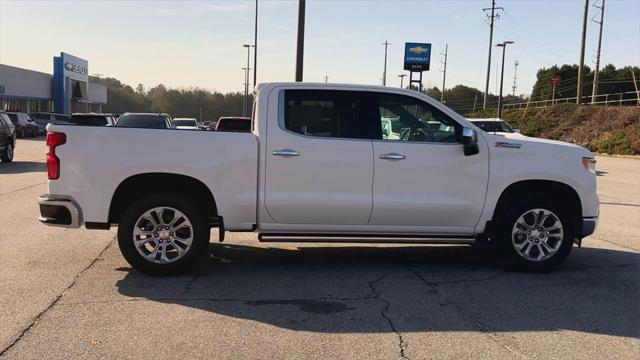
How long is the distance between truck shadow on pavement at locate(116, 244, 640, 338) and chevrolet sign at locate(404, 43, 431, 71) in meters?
24.4

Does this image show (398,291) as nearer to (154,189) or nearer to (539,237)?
(539,237)

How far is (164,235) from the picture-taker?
19.9ft

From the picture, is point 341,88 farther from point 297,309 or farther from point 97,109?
point 97,109

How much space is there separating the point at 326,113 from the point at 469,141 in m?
1.56

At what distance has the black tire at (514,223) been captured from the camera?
6516mm

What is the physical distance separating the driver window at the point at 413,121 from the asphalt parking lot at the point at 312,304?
5.05ft

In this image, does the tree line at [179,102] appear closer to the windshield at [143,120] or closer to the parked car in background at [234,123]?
the windshield at [143,120]

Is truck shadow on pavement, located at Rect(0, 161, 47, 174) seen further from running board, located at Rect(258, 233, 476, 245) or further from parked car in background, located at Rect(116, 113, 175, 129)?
running board, located at Rect(258, 233, 476, 245)

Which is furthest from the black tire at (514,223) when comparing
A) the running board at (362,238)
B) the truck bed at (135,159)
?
the truck bed at (135,159)

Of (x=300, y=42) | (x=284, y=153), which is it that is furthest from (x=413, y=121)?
(x=300, y=42)

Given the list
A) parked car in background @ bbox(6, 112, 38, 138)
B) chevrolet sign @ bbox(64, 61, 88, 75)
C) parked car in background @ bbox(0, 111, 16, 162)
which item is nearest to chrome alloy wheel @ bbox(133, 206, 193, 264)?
parked car in background @ bbox(0, 111, 16, 162)

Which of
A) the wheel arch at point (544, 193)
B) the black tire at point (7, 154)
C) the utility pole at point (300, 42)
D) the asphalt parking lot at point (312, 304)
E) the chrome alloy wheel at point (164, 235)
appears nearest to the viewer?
the asphalt parking lot at point (312, 304)

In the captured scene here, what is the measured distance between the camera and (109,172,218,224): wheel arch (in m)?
6.07

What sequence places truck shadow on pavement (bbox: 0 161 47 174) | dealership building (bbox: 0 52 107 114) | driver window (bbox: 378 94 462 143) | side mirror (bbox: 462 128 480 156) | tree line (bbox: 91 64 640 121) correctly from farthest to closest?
tree line (bbox: 91 64 640 121)
dealership building (bbox: 0 52 107 114)
truck shadow on pavement (bbox: 0 161 47 174)
driver window (bbox: 378 94 462 143)
side mirror (bbox: 462 128 480 156)
